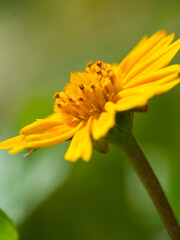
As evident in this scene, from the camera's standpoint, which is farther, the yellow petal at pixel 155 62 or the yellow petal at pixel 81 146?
the yellow petal at pixel 155 62

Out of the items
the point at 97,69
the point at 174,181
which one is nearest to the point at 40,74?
the point at 174,181

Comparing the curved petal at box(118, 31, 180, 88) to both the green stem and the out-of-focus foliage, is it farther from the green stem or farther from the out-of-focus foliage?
the out-of-focus foliage

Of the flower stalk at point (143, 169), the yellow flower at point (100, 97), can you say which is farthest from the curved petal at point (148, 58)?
the flower stalk at point (143, 169)

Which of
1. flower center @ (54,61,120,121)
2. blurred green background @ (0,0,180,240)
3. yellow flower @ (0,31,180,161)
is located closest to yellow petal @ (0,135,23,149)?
yellow flower @ (0,31,180,161)

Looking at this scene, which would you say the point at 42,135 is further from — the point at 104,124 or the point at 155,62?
the point at 155,62

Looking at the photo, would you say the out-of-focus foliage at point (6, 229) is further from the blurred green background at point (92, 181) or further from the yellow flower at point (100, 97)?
the blurred green background at point (92, 181)

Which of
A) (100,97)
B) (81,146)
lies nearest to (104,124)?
(81,146)
